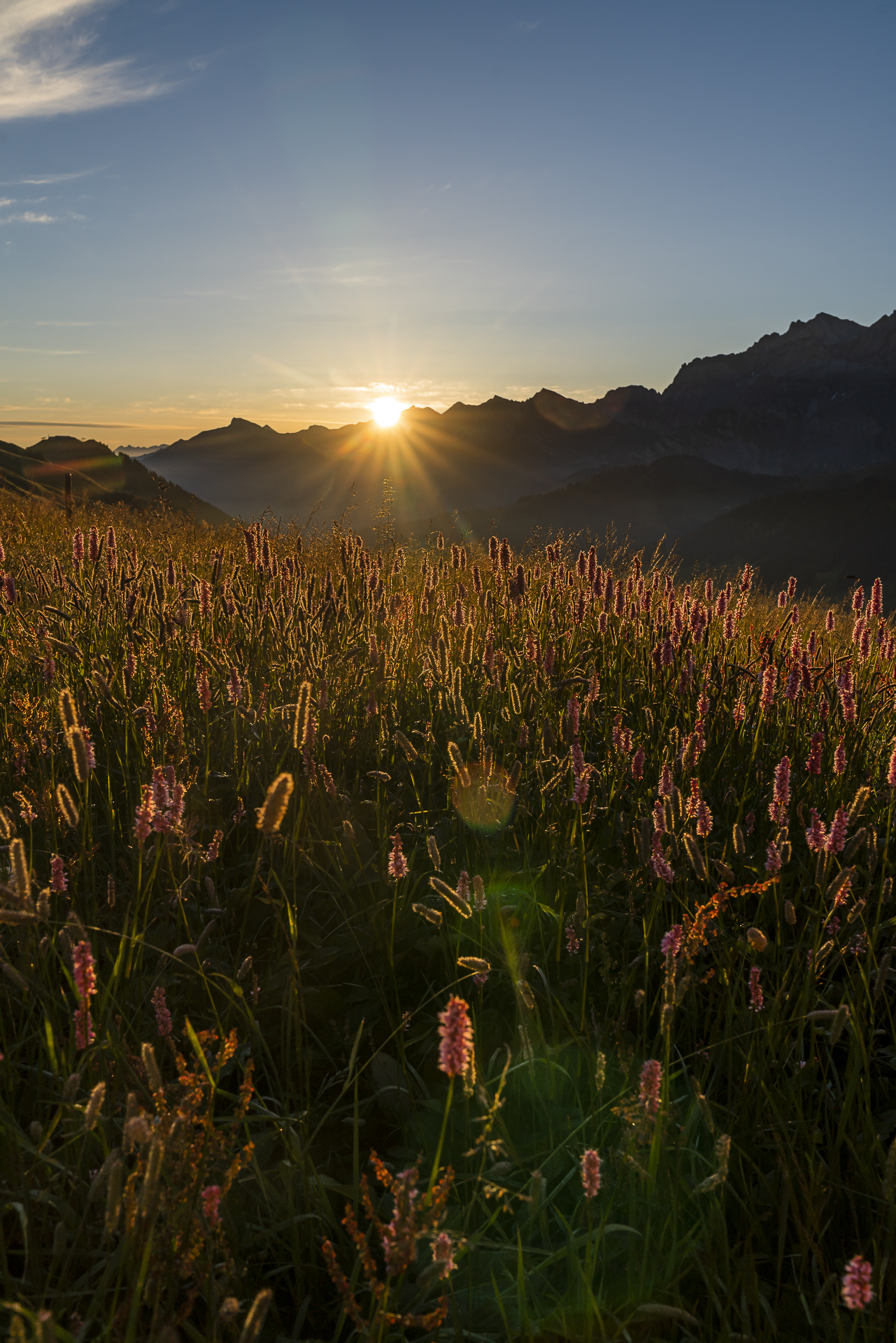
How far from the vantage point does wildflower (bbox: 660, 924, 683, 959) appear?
51.9 inches

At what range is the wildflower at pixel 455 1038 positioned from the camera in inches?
33.9

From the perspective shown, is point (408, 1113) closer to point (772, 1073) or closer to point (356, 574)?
point (772, 1073)

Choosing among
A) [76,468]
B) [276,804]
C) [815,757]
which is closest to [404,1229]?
[276,804]

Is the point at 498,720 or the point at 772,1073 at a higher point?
the point at 498,720

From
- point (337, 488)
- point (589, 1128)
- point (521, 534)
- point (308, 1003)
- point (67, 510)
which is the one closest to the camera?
point (589, 1128)

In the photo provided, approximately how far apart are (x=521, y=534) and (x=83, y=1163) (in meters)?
127

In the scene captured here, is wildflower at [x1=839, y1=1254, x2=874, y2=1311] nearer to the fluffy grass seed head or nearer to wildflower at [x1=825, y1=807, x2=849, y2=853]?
wildflower at [x1=825, y1=807, x2=849, y2=853]

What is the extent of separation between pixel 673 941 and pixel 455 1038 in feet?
2.09

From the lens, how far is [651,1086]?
45.1 inches

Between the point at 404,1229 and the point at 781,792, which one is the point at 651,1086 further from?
the point at 781,792

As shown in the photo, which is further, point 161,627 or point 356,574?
point 356,574

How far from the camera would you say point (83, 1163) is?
1.48 m

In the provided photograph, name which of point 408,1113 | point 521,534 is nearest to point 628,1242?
point 408,1113

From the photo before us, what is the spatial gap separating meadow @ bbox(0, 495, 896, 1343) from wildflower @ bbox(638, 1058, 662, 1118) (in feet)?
0.04
